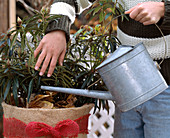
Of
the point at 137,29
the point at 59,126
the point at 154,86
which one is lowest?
the point at 59,126

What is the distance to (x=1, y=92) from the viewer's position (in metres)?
0.97

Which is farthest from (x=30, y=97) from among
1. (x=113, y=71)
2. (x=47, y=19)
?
(x=113, y=71)

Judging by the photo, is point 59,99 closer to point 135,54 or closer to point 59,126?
point 59,126

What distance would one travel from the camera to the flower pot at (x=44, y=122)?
878 mm

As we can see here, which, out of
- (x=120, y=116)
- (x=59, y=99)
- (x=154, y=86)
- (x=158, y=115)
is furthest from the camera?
(x=59, y=99)

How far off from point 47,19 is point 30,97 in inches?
12.9

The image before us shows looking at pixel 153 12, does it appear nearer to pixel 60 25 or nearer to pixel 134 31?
pixel 134 31

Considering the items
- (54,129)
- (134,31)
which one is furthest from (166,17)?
(54,129)

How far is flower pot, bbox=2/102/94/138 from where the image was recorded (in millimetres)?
878

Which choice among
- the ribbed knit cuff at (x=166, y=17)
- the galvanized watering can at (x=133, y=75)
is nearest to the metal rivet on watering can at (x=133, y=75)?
the galvanized watering can at (x=133, y=75)

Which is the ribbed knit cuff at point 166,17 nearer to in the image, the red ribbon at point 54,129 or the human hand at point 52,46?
the human hand at point 52,46

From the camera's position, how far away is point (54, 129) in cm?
89

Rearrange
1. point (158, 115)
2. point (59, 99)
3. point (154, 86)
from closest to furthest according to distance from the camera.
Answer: point (154, 86) → point (158, 115) → point (59, 99)

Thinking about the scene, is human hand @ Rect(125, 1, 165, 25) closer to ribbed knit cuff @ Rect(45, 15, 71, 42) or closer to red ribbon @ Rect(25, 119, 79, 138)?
ribbed knit cuff @ Rect(45, 15, 71, 42)
